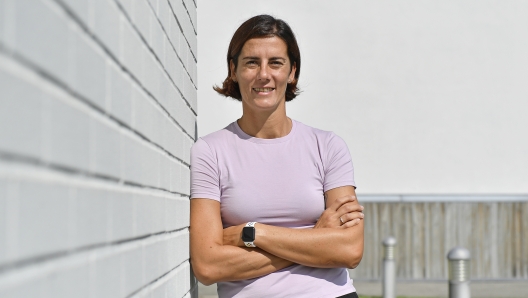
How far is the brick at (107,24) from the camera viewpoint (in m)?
1.47

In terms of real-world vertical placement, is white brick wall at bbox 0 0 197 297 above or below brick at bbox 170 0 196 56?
below

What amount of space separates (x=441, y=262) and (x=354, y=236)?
29.9 ft

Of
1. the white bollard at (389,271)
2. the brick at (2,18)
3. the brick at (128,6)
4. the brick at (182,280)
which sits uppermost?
the brick at (128,6)

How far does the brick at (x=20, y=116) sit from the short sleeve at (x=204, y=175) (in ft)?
7.72

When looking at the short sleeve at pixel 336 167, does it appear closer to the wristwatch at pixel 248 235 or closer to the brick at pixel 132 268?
the wristwatch at pixel 248 235

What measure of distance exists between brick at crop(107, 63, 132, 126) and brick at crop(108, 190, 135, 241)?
149 millimetres

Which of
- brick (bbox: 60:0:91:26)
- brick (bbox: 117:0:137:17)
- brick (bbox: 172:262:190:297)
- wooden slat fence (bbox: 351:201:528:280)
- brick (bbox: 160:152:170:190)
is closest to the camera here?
brick (bbox: 60:0:91:26)

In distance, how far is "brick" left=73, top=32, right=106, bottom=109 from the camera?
1.31m

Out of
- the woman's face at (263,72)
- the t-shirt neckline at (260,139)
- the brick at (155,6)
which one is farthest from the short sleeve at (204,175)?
the brick at (155,6)

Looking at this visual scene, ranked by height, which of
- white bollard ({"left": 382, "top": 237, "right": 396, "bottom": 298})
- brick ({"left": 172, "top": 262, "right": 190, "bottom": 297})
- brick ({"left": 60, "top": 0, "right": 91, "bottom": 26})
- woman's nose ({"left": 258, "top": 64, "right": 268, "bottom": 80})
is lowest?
white bollard ({"left": 382, "top": 237, "right": 396, "bottom": 298})

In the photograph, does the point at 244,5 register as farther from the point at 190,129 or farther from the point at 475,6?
the point at 190,129

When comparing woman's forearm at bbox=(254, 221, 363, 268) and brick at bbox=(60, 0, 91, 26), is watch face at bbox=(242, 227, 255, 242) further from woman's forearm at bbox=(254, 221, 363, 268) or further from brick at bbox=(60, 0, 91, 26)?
brick at bbox=(60, 0, 91, 26)

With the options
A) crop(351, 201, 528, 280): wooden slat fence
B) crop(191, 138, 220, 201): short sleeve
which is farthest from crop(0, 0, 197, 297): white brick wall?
crop(351, 201, 528, 280): wooden slat fence

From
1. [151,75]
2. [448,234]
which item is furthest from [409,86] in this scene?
[151,75]
